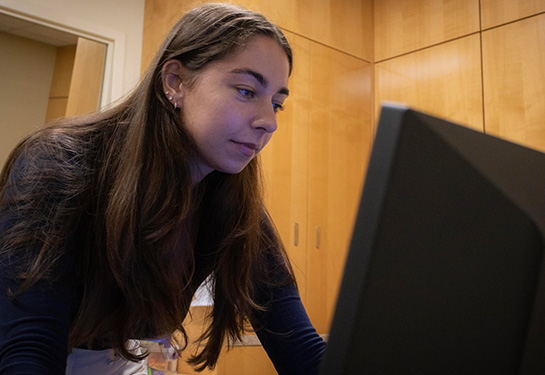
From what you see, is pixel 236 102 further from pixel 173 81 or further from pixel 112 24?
pixel 112 24

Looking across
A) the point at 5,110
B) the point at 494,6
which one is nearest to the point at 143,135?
the point at 5,110

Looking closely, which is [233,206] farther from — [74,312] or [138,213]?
[74,312]

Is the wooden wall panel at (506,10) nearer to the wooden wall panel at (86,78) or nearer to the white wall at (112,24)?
the white wall at (112,24)

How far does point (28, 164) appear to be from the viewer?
759mm

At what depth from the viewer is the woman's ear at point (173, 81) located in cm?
90

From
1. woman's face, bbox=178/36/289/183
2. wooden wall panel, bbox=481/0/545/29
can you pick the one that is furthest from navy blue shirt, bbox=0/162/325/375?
wooden wall panel, bbox=481/0/545/29

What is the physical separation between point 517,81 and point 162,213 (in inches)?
92.1

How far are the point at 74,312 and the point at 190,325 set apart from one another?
1472mm

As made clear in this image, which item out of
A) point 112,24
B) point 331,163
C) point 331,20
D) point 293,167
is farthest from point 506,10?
point 112,24

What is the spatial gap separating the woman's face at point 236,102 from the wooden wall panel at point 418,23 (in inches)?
92.2

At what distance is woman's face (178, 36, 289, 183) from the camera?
2.76 feet

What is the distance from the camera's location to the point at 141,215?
0.82 m

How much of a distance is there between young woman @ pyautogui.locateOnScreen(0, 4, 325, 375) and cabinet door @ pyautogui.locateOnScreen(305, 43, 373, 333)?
5.67 feet

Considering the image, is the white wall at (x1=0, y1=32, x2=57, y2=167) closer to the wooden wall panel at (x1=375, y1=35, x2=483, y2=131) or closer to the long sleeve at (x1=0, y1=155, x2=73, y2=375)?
the long sleeve at (x1=0, y1=155, x2=73, y2=375)
